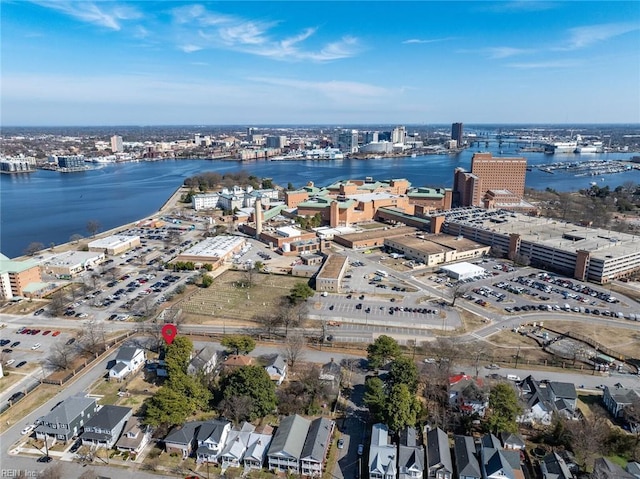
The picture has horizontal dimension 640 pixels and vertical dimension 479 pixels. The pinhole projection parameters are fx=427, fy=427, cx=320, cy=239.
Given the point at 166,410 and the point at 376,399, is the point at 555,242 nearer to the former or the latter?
the point at 376,399

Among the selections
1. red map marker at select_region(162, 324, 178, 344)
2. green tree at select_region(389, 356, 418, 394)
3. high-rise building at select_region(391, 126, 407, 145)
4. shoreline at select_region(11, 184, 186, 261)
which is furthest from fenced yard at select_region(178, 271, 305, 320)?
high-rise building at select_region(391, 126, 407, 145)

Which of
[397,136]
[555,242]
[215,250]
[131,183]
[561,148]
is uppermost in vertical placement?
[397,136]

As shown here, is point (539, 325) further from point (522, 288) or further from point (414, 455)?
point (414, 455)

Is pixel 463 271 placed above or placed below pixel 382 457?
above

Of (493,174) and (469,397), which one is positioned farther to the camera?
(493,174)

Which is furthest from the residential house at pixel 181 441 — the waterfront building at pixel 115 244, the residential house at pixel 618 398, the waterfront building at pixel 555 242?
the waterfront building at pixel 555 242

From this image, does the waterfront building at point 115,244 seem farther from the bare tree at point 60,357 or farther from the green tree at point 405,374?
the green tree at point 405,374

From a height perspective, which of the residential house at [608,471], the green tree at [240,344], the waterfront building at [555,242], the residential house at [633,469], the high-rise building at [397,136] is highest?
the high-rise building at [397,136]

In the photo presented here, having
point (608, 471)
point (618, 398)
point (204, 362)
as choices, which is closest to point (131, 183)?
point (204, 362)
